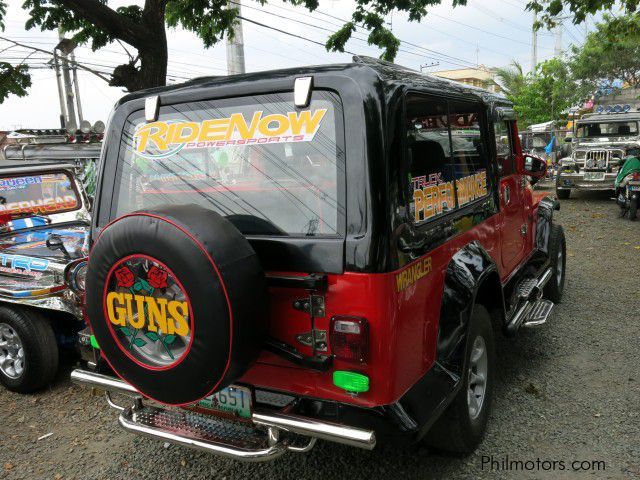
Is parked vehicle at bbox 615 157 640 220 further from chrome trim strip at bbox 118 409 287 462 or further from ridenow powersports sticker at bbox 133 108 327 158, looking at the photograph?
chrome trim strip at bbox 118 409 287 462

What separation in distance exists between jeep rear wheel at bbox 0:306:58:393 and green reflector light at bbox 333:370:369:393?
8.66 feet

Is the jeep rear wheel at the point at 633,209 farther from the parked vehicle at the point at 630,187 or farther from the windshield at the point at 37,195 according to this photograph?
the windshield at the point at 37,195

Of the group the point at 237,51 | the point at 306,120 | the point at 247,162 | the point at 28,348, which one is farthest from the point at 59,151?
the point at 306,120

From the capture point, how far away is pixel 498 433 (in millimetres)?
3186

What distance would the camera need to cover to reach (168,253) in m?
2.01

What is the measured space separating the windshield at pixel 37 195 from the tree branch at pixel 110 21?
114 inches

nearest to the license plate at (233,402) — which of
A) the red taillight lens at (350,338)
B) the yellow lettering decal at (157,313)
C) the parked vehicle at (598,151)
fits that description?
the yellow lettering decal at (157,313)

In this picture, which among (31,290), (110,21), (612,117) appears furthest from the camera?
(612,117)

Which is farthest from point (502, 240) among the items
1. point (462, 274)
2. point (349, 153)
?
point (349, 153)

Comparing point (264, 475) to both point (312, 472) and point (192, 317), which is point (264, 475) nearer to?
point (312, 472)

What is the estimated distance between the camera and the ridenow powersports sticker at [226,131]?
7.51ft

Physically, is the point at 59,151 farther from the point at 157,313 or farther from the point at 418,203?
the point at 418,203

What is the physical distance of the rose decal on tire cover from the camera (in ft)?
6.89

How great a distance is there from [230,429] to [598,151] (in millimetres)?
13423
